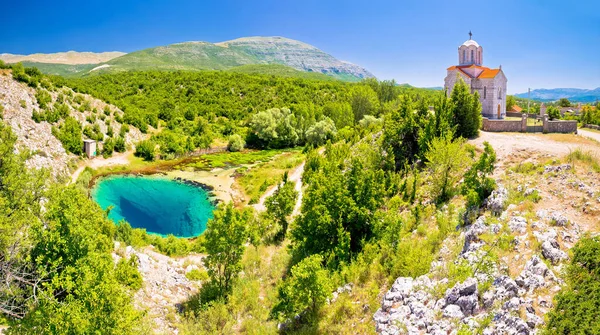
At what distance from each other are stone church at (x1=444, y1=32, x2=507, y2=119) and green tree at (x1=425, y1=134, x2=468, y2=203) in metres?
16.6

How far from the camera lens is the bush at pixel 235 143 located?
188 ft

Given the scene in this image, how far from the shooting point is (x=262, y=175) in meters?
41.5

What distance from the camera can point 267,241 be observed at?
2420cm

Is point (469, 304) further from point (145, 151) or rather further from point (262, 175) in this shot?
point (145, 151)

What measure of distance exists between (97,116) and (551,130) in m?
51.6

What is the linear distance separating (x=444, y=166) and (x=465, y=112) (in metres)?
8.61

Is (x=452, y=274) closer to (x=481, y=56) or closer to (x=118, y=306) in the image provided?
(x=118, y=306)

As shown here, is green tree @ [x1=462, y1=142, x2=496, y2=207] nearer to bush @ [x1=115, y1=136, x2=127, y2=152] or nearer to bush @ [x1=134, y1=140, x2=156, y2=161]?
bush @ [x1=134, y1=140, x2=156, y2=161]

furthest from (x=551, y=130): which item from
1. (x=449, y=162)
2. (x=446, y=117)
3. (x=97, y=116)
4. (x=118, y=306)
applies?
(x=97, y=116)

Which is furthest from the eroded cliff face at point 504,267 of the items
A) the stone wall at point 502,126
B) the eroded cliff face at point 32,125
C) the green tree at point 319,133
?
the green tree at point 319,133

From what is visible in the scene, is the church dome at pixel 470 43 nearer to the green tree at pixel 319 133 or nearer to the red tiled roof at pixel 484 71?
the red tiled roof at pixel 484 71

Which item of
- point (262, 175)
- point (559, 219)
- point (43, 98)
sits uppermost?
point (43, 98)

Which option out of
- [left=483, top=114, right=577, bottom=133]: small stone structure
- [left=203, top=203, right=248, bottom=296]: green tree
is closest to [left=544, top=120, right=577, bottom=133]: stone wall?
[left=483, top=114, right=577, bottom=133]: small stone structure

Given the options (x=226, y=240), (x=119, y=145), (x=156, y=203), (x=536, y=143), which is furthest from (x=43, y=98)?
(x=536, y=143)
